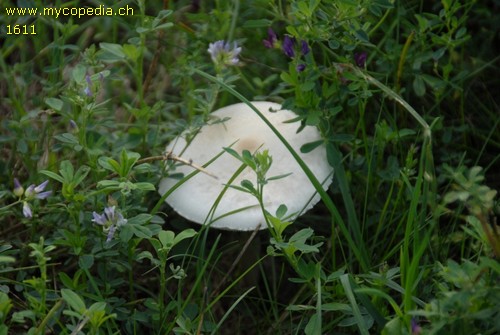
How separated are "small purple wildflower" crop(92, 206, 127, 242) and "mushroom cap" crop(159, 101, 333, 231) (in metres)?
0.29

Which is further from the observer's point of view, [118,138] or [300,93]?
[118,138]

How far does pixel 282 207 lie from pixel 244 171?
0.41 meters

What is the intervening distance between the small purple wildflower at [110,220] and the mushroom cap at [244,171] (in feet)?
0.96

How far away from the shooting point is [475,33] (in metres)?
2.93

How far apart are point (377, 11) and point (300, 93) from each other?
0.34 m

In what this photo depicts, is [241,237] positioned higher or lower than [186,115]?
lower

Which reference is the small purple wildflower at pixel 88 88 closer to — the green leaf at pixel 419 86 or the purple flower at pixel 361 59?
the purple flower at pixel 361 59

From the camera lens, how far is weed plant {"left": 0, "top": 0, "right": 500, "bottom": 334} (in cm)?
179

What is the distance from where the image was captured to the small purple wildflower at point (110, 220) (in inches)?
72.2

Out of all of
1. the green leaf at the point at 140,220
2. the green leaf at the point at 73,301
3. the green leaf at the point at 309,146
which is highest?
the green leaf at the point at 309,146

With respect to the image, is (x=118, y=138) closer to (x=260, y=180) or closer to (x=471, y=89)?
(x=260, y=180)

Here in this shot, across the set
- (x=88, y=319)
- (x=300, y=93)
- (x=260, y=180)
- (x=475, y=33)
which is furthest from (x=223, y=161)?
(x=475, y=33)

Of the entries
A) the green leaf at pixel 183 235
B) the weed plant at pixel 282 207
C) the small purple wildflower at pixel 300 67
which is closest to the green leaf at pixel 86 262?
the weed plant at pixel 282 207

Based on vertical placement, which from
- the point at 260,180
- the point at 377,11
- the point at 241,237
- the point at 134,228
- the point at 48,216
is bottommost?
the point at 241,237
